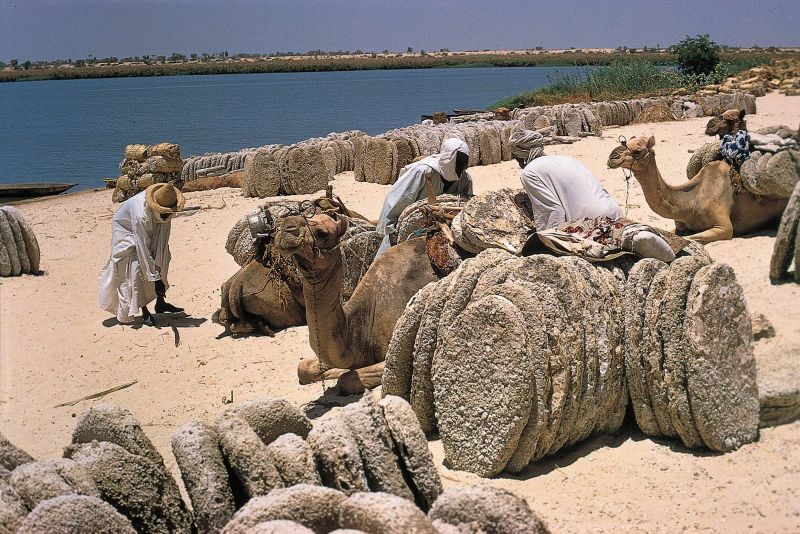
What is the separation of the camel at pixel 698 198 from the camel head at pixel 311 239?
468 centimetres

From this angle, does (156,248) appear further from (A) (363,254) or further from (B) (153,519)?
(B) (153,519)

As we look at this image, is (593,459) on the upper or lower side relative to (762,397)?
lower

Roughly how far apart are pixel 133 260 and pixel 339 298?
3.83m

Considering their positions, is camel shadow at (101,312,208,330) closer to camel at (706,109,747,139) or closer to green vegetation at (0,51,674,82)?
camel at (706,109,747,139)

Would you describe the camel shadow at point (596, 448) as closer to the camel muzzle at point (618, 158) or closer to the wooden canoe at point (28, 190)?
the camel muzzle at point (618, 158)

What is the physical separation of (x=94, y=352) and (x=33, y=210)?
35.5 feet

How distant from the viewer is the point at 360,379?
658 centimetres

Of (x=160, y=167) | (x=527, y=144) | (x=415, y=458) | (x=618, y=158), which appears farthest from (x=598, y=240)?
(x=160, y=167)

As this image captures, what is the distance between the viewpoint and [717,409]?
481 cm

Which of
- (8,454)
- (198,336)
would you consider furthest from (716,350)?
(198,336)

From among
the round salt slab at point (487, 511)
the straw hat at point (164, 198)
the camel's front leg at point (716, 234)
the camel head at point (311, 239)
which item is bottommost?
the camel's front leg at point (716, 234)

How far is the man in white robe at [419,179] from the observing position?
8125 mm

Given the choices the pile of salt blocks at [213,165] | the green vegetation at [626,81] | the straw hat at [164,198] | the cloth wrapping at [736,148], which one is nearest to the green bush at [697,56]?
the green vegetation at [626,81]

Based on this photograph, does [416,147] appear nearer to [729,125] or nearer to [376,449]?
[729,125]
